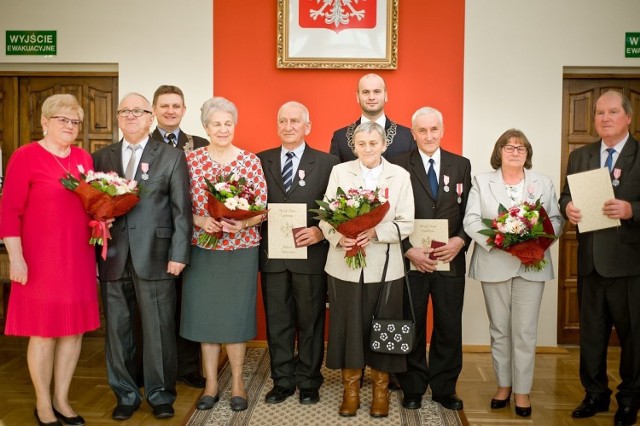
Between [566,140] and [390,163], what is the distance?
8.86ft

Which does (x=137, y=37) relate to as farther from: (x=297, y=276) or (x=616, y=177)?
(x=616, y=177)

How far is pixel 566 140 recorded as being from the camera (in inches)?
222

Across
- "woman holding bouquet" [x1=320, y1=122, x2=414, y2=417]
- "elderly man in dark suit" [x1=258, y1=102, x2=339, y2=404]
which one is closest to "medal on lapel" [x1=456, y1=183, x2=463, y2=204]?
"woman holding bouquet" [x1=320, y1=122, x2=414, y2=417]

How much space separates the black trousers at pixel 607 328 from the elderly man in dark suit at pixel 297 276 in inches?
66.8

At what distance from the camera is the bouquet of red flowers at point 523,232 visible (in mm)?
3434

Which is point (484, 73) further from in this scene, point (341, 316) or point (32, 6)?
point (32, 6)

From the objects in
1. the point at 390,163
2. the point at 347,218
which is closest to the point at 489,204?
the point at 390,163

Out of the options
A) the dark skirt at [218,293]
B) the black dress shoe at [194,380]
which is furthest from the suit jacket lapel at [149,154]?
the black dress shoe at [194,380]

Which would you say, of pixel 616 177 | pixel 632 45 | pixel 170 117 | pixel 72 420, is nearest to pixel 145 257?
pixel 72 420

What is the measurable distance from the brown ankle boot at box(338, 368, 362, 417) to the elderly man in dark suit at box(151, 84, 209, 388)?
3.82 ft

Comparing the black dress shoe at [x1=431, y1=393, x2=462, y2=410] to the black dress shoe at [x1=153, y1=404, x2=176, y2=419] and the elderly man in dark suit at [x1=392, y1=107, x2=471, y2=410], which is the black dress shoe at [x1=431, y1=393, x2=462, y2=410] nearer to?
the elderly man in dark suit at [x1=392, y1=107, x2=471, y2=410]

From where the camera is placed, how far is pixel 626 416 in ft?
11.9

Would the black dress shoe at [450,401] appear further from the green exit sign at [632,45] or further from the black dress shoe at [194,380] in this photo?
the green exit sign at [632,45]

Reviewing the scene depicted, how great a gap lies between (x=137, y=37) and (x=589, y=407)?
4685 mm
